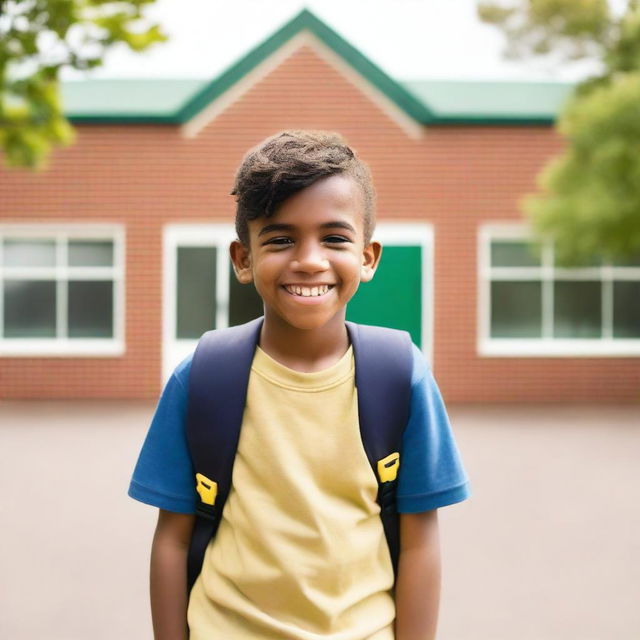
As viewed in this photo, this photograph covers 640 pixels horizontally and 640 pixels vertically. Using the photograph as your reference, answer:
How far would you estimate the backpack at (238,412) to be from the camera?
5.09ft

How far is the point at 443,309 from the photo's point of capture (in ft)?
45.2

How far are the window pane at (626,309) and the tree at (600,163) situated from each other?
70 cm

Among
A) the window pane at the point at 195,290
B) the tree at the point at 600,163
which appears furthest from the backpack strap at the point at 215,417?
the window pane at the point at 195,290

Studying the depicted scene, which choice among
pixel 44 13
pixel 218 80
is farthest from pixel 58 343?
pixel 44 13

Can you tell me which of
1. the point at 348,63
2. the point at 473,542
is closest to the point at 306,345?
the point at 473,542

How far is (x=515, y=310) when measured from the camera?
14.0 metres

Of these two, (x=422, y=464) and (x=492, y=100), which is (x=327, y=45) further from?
(x=422, y=464)

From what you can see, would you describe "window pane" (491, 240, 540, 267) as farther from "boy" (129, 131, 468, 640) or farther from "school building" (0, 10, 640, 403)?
"boy" (129, 131, 468, 640)

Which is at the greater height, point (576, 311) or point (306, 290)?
point (576, 311)

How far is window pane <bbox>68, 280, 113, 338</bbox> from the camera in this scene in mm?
13898

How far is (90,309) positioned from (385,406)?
12.8 meters

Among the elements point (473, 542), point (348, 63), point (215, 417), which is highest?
point (348, 63)

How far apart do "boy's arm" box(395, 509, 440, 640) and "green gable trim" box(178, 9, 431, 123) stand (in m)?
12.4

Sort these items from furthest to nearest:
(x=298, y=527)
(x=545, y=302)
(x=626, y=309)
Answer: (x=626, y=309), (x=545, y=302), (x=298, y=527)
